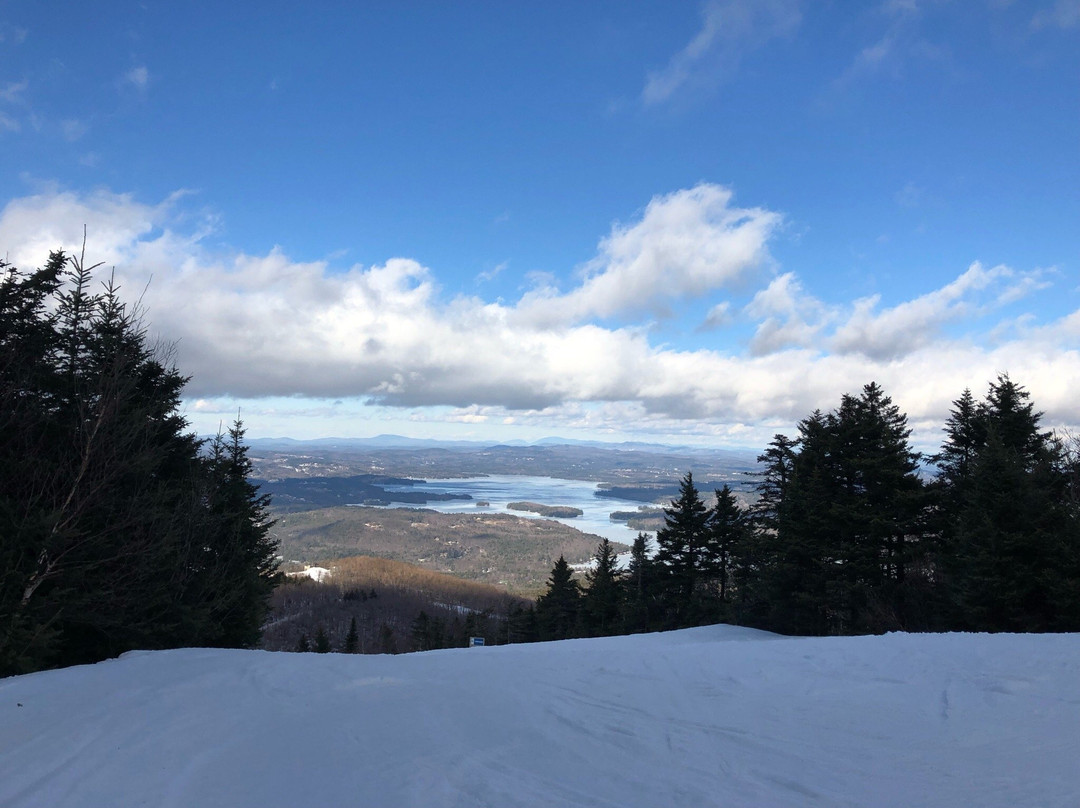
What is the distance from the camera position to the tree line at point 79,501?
742 centimetres

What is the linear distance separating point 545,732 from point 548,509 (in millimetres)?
155532

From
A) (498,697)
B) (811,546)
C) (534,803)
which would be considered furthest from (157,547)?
(811,546)

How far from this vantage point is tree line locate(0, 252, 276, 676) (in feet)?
24.3

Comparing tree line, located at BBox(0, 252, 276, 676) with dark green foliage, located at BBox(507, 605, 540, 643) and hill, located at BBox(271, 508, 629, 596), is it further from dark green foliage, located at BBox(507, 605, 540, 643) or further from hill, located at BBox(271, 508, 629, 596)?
hill, located at BBox(271, 508, 629, 596)

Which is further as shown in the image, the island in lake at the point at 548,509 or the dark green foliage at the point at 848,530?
the island in lake at the point at 548,509

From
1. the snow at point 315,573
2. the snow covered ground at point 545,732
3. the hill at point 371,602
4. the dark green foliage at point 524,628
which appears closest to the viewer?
the snow covered ground at point 545,732

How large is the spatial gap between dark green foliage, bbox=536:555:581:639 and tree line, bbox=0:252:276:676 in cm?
2317

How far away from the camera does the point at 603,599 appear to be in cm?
2862

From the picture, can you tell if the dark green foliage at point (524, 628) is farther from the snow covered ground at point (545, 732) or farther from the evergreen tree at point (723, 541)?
the snow covered ground at point (545, 732)

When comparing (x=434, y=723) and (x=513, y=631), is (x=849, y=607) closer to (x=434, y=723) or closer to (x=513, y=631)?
(x=434, y=723)

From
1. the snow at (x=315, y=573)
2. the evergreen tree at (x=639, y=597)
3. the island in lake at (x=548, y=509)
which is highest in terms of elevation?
the evergreen tree at (x=639, y=597)

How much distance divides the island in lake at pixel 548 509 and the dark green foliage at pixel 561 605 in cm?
11594

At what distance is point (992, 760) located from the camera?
431cm

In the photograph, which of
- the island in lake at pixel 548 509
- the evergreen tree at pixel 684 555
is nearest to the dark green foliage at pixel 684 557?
the evergreen tree at pixel 684 555
